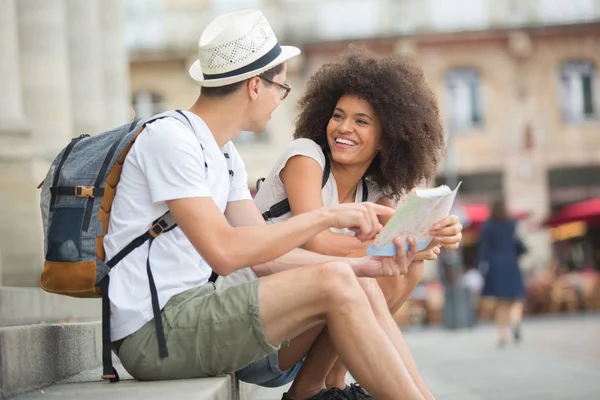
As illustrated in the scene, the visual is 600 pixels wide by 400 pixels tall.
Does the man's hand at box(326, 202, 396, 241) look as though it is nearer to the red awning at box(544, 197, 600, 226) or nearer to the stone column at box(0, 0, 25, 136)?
the stone column at box(0, 0, 25, 136)

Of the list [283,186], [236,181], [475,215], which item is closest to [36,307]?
[283,186]

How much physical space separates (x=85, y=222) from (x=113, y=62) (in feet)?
41.7

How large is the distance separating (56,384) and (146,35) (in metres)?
27.5

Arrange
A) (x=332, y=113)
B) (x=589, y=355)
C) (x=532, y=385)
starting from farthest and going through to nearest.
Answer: (x=589, y=355)
(x=532, y=385)
(x=332, y=113)

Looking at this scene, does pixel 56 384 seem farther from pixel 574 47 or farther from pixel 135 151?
pixel 574 47

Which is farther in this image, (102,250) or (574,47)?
(574,47)

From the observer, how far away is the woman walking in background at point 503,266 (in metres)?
14.4

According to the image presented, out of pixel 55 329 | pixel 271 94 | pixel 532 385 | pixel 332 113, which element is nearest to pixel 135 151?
pixel 271 94

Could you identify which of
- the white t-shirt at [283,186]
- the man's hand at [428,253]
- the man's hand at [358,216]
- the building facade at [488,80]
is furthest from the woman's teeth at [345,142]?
the building facade at [488,80]

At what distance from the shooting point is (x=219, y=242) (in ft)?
12.2

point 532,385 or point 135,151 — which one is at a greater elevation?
point 135,151

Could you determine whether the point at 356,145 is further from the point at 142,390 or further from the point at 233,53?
the point at 142,390

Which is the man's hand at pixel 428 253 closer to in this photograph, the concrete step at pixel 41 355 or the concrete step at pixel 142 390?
the concrete step at pixel 142 390

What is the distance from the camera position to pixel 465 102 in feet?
98.4
